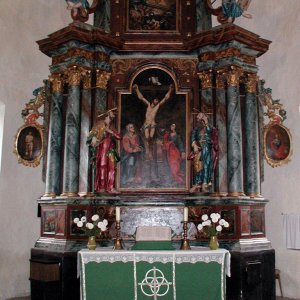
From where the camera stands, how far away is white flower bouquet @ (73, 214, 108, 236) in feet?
30.2

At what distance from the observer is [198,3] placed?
1118cm

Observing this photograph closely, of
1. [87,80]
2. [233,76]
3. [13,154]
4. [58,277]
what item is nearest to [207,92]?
[233,76]

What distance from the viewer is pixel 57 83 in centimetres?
1062

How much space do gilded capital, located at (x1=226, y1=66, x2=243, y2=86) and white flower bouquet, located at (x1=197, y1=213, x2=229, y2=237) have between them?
2759 millimetres

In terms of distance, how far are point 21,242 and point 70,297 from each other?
8.20 feet

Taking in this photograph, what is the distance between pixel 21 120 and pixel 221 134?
460cm

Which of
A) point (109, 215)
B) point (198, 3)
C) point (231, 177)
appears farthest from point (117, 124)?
point (198, 3)

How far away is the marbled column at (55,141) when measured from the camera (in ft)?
33.5

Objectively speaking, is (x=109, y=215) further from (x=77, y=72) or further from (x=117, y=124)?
(x=77, y=72)

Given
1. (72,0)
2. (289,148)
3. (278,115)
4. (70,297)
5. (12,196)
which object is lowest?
(70,297)

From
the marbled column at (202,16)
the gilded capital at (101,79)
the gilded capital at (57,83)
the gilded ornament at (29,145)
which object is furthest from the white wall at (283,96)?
the gilded ornament at (29,145)

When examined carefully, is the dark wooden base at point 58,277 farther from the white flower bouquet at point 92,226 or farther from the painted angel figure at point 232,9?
the painted angel figure at point 232,9

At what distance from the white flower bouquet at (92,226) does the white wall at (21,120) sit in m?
2.36

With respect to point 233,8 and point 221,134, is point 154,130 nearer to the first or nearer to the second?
point 221,134
